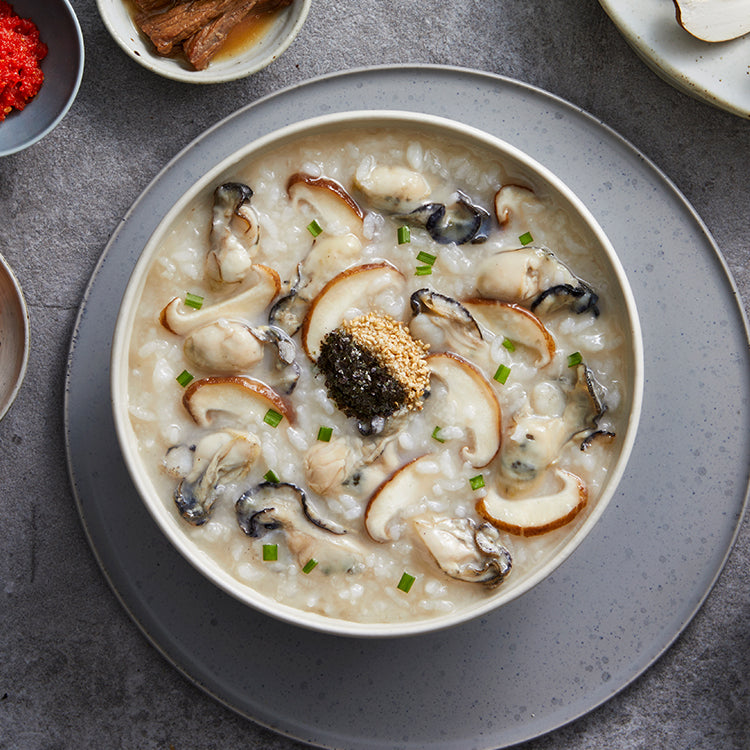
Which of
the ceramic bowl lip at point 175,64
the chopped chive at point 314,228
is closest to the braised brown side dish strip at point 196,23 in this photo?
the ceramic bowl lip at point 175,64

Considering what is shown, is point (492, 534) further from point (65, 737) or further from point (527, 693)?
point (65, 737)

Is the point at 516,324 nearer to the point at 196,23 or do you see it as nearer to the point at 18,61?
the point at 196,23

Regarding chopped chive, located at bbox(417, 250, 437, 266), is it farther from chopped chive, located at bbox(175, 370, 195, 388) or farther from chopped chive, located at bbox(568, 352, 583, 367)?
chopped chive, located at bbox(175, 370, 195, 388)

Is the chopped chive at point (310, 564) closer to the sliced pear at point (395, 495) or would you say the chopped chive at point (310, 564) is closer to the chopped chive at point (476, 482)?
the sliced pear at point (395, 495)

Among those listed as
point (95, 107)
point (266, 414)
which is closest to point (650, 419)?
point (266, 414)

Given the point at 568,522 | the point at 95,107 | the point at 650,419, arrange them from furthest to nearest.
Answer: the point at 95,107 < the point at 650,419 < the point at 568,522

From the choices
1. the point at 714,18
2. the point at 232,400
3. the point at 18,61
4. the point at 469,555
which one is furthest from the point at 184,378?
the point at 714,18
